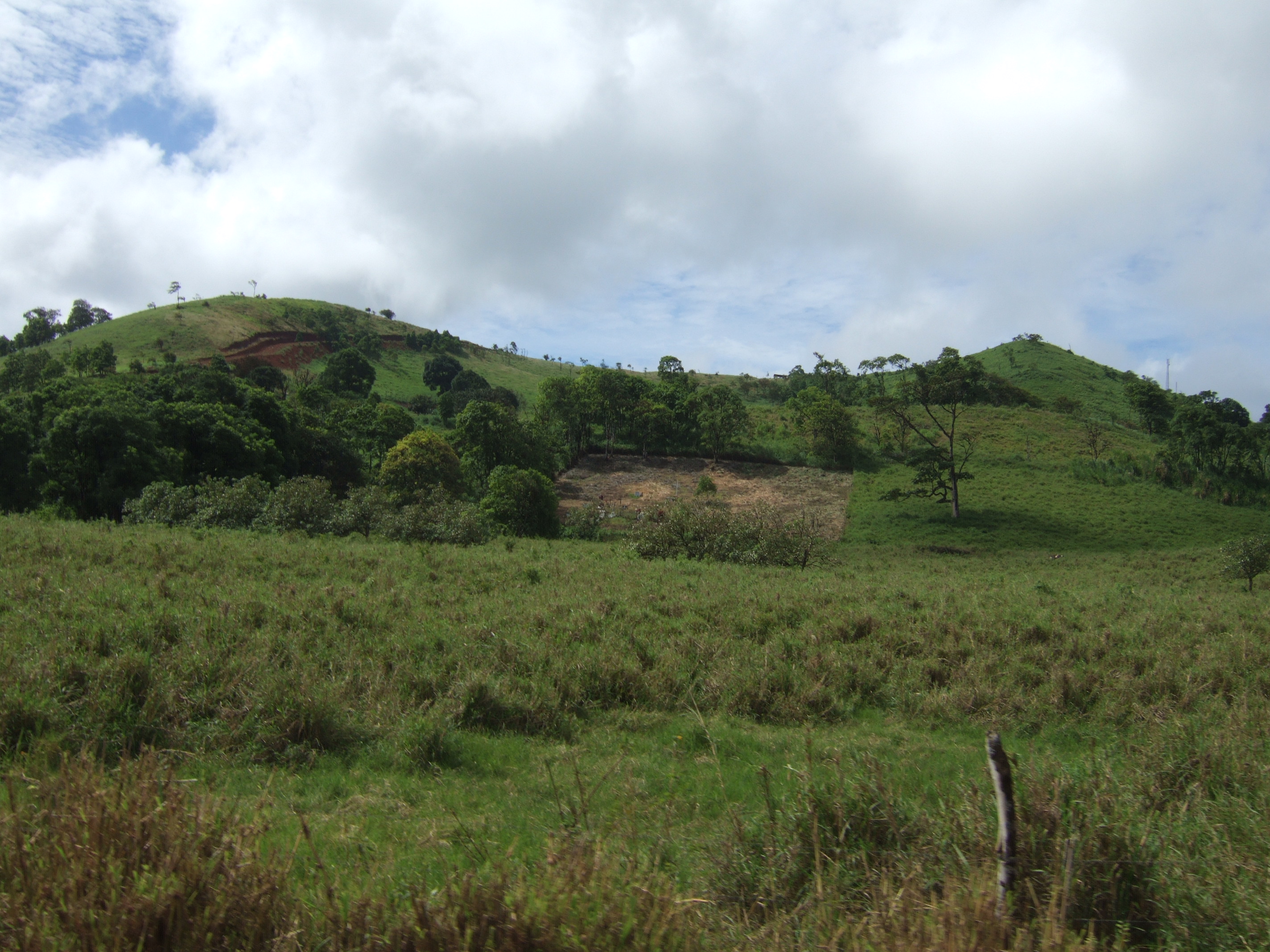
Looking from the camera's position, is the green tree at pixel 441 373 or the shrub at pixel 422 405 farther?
the green tree at pixel 441 373

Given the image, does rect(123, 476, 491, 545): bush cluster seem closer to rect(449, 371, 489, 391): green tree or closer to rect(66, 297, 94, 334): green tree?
rect(449, 371, 489, 391): green tree

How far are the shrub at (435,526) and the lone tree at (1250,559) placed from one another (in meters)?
26.6

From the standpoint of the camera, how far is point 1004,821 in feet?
9.71

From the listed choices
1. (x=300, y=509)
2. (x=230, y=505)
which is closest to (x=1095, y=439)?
(x=300, y=509)

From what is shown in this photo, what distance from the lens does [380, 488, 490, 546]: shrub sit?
25.4m

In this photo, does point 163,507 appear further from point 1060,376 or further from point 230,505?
point 1060,376

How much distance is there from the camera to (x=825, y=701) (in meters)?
8.95

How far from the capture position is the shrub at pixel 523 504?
141 feet

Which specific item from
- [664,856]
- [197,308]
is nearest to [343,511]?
[664,856]

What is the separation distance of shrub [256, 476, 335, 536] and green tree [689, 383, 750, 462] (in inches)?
1929

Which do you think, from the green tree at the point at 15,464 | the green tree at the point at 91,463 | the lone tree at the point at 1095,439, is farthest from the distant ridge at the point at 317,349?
the green tree at the point at 91,463

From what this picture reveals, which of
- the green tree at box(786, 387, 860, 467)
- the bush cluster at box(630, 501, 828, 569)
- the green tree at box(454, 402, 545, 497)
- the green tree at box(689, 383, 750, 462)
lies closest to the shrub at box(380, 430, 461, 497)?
the green tree at box(454, 402, 545, 497)

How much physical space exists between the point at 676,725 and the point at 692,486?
5550 cm

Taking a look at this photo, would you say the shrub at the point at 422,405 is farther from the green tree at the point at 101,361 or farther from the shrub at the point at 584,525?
the shrub at the point at 584,525
